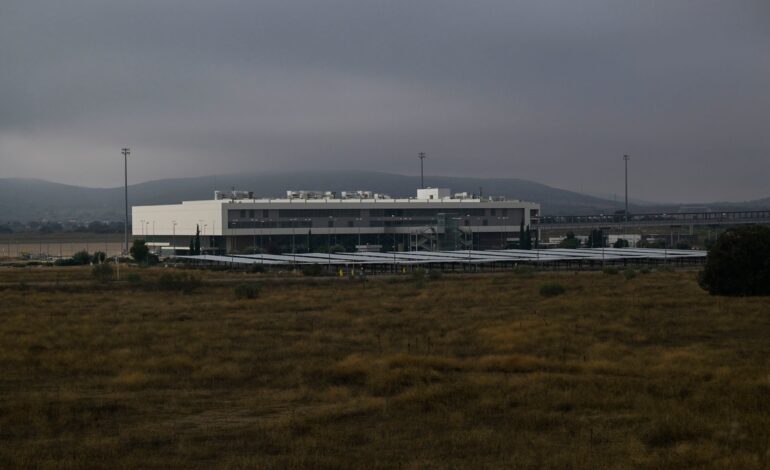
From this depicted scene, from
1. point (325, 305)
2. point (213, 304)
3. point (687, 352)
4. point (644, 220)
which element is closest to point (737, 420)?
point (687, 352)

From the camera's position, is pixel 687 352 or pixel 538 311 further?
pixel 538 311

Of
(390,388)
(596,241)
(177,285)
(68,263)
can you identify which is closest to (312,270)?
A: (177,285)

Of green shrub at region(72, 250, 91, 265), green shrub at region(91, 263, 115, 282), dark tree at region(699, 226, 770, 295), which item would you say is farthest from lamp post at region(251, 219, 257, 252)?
dark tree at region(699, 226, 770, 295)

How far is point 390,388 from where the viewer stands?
24172 millimetres

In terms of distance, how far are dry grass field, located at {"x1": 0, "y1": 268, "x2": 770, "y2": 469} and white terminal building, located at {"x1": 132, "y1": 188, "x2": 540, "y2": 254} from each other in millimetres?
85306

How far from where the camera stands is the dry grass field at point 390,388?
17.7m

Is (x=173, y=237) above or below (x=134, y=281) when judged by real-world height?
above

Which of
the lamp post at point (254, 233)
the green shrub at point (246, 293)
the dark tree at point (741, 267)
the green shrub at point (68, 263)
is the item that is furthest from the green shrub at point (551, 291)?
the lamp post at point (254, 233)

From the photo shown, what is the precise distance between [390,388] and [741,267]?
34.2 metres

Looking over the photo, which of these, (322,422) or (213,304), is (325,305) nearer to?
(213,304)

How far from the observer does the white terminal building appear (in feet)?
432

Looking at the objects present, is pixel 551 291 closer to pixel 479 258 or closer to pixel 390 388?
pixel 390 388

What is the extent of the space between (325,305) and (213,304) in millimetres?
5826

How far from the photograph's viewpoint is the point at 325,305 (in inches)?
1970
